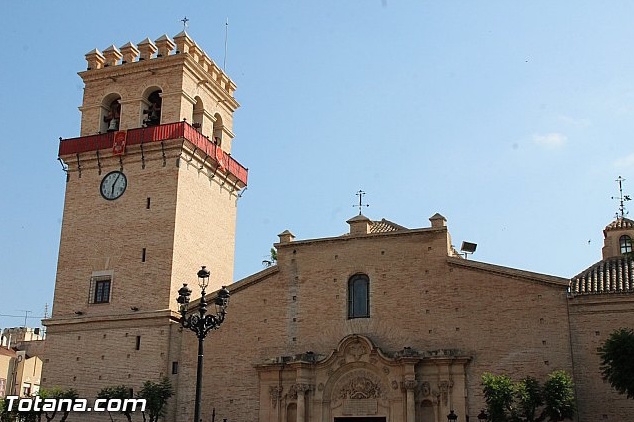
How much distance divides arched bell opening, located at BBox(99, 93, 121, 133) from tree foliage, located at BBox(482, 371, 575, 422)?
66.9 ft

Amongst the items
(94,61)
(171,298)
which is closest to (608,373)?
(171,298)

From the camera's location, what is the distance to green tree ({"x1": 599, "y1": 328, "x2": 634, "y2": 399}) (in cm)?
2242

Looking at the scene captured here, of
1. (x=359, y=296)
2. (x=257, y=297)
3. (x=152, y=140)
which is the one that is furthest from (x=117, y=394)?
(x=152, y=140)

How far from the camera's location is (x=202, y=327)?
1927 centimetres

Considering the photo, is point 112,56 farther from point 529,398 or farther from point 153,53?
point 529,398

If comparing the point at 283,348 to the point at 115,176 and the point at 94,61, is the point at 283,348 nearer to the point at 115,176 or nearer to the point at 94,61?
the point at 115,176

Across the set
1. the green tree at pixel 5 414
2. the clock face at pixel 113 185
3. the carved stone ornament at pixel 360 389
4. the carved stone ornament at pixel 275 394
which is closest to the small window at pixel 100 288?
the clock face at pixel 113 185

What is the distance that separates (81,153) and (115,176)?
6.73 ft

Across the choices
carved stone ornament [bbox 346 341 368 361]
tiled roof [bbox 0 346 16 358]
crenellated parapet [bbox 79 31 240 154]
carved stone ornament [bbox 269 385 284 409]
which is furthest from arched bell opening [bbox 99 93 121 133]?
tiled roof [bbox 0 346 16 358]

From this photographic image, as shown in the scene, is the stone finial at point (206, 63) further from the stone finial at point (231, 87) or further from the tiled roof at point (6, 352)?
the tiled roof at point (6, 352)

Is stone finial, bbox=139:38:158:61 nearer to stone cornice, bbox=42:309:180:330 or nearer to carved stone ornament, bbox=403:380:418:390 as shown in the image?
stone cornice, bbox=42:309:180:330

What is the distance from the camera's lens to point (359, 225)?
104 ft

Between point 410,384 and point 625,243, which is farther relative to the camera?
point 625,243

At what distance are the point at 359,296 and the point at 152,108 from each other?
43.9 feet
